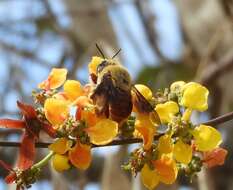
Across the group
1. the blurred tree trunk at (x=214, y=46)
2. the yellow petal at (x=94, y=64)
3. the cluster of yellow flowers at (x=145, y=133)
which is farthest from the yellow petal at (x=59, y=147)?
the blurred tree trunk at (x=214, y=46)

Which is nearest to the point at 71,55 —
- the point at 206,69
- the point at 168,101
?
the point at 206,69

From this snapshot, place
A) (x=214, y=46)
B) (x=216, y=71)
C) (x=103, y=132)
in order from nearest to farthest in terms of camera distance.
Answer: (x=103, y=132) < (x=216, y=71) < (x=214, y=46)

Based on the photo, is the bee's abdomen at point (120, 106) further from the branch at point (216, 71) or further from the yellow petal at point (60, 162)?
the branch at point (216, 71)

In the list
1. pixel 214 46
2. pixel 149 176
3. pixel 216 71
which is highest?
pixel 214 46

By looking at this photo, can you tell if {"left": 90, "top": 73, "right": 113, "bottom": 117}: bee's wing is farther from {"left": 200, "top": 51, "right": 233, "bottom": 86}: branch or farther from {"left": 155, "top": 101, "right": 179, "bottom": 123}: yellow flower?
{"left": 200, "top": 51, "right": 233, "bottom": 86}: branch

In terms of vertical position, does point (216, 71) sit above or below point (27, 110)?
above

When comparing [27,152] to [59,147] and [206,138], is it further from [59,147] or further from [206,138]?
[206,138]

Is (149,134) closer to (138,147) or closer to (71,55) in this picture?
(138,147)

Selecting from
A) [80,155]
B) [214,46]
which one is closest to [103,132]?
[80,155]

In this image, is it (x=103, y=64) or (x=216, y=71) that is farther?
(x=216, y=71)
